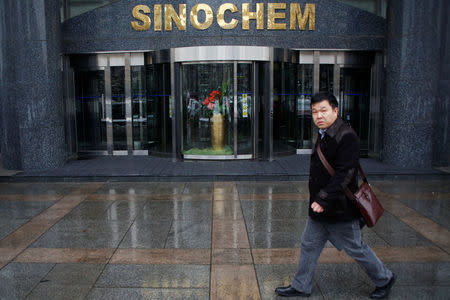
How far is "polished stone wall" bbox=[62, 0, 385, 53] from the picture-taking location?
1130cm

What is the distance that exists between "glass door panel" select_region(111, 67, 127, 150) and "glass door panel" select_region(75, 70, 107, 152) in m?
0.34

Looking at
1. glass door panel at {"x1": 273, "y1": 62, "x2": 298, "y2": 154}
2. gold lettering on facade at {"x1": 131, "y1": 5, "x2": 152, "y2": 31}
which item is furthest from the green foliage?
gold lettering on facade at {"x1": 131, "y1": 5, "x2": 152, "y2": 31}

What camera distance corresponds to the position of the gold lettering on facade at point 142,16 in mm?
11547

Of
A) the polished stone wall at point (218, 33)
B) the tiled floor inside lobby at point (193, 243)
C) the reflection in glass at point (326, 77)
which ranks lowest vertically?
the tiled floor inside lobby at point (193, 243)

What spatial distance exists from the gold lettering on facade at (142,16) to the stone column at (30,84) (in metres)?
2.06

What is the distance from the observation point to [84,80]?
1265cm

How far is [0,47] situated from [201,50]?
15.9 feet

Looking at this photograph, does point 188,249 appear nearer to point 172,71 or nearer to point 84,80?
point 172,71

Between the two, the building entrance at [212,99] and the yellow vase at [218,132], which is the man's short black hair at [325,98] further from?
the yellow vase at [218,132]

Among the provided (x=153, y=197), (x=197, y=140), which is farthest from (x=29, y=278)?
(x=197, y=140)

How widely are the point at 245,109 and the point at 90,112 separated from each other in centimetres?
492

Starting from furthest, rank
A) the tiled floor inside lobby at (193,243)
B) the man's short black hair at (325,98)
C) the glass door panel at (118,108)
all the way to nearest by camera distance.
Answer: the glass door panel at (118,108) < the tiled floor inside lobby at (193,243) < the man's short black hair at (325,98)

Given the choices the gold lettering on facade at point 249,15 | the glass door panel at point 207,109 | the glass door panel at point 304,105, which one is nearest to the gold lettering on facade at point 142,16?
the glass door panel at point 207,109

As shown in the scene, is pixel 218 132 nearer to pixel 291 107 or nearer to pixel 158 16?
pixel 291 107
